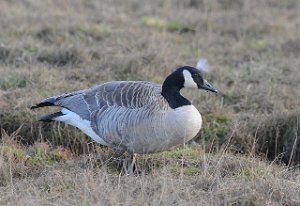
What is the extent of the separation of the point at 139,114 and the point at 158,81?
2.61 m

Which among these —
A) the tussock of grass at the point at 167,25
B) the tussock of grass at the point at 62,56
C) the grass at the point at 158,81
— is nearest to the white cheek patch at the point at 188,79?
the grass at the point at 158,81

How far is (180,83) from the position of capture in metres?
6.36

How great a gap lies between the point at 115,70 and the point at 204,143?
1999 mm

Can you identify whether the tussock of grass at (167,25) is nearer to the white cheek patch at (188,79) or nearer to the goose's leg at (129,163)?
the white cheek patch at (188,79)

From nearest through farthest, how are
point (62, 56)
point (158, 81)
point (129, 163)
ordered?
point (129, 163) → point (158, 81) → point (62, 56)

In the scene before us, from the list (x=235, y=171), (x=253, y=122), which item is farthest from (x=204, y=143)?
(x=235, y=171)

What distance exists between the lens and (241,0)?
13.3m

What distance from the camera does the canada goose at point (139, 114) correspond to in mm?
6047

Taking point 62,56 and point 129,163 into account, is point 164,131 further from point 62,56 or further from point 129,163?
point 62,56

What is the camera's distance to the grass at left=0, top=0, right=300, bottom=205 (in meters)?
5.11

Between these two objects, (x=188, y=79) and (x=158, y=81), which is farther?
(x=158, y=81)

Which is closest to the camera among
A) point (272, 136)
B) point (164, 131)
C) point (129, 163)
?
point (164, 131)

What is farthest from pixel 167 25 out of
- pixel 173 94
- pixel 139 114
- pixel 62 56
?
pixel 139 114

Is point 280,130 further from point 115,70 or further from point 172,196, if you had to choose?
point 172,196
